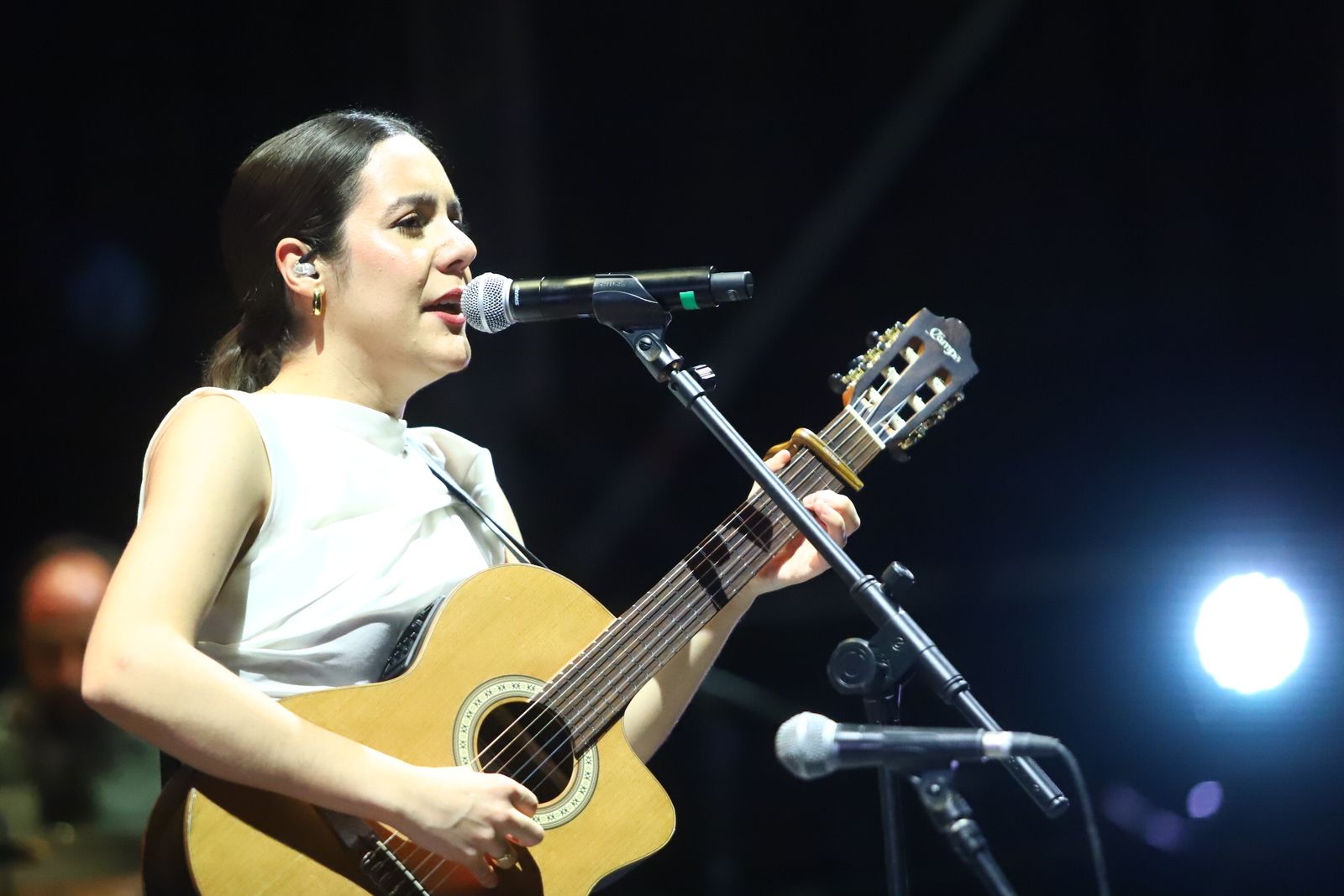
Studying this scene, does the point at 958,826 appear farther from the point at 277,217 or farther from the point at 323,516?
the point at 277,217

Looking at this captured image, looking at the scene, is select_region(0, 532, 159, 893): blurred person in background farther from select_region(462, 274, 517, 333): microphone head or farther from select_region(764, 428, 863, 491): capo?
select_region(764, 428, 863, 491): capo

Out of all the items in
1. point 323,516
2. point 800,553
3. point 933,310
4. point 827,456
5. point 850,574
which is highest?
point 933,310

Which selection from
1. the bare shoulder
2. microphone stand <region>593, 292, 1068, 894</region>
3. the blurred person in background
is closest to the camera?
microphone stand <region>593, 292, 1068, 894</region>

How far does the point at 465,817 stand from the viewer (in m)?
1.94

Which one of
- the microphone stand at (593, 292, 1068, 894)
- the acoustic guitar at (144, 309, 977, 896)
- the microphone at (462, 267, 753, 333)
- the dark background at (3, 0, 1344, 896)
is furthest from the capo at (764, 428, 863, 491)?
the dark background at (3, 0, 1344, 896)

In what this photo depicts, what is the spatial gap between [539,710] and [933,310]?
235cm

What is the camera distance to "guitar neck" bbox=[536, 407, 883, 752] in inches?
90.5

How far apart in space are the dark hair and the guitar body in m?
0.63

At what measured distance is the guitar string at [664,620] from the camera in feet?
7.25

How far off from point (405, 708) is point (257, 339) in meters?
0.81

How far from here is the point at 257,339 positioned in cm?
252

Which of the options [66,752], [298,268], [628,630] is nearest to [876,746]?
[628,630]

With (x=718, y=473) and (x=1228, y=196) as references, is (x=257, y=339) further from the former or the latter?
(x=1228, y=196)

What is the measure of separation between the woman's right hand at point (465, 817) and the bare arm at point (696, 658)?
471 mm
